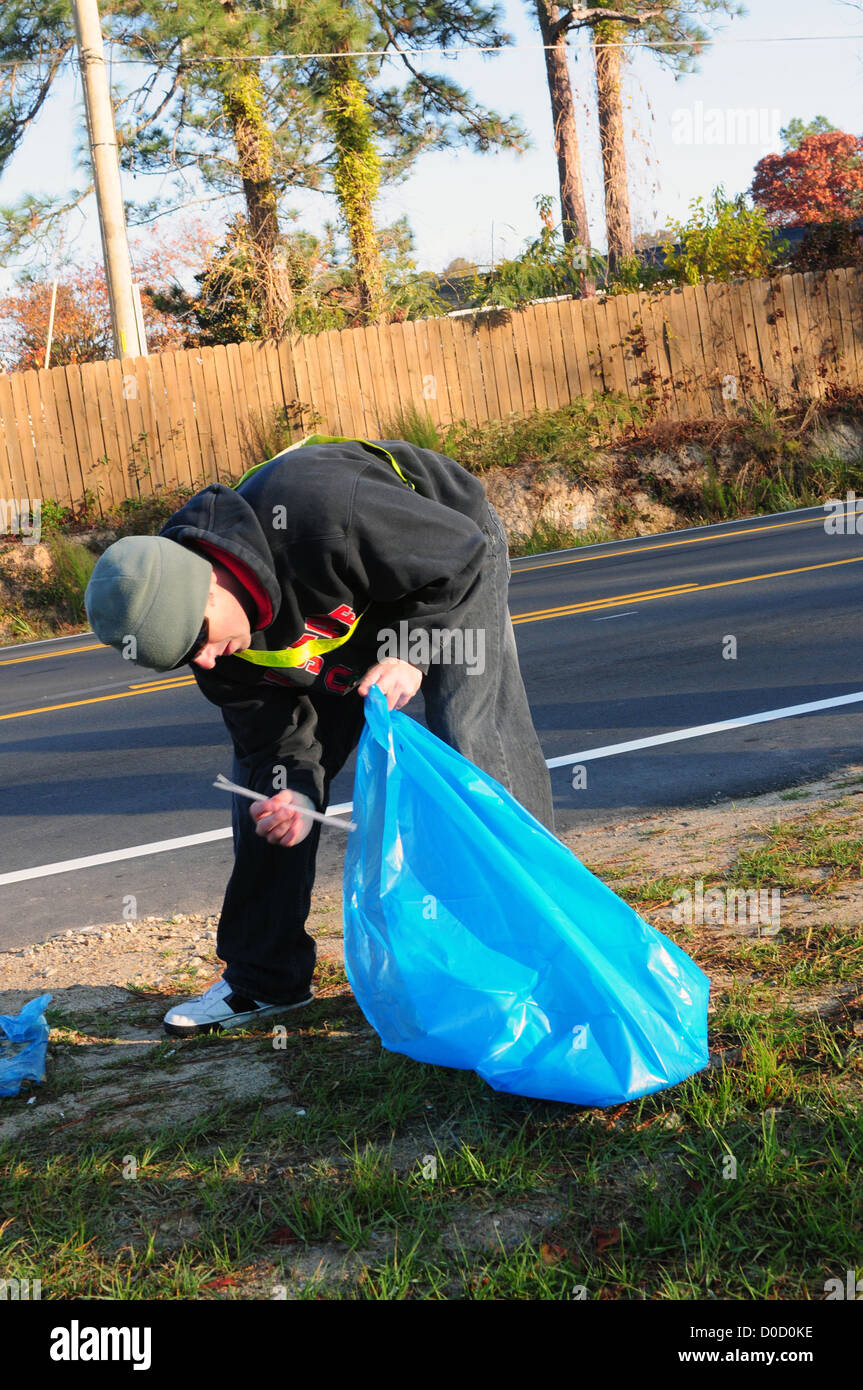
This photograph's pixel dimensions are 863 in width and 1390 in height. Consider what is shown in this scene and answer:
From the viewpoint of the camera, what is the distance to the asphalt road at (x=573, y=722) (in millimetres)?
4680

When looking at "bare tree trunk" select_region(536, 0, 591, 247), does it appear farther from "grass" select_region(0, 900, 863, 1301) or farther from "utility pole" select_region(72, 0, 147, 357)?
"grass" select_region(0, 900, 863, 1301)

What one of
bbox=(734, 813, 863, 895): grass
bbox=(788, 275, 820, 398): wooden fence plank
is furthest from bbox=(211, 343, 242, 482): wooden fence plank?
bbox=(734, 813, 863, 895): grass

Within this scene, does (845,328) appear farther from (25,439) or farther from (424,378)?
(25,439)

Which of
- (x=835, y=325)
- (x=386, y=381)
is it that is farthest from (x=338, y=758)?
(x=835, y=325)

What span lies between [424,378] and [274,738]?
14460mm

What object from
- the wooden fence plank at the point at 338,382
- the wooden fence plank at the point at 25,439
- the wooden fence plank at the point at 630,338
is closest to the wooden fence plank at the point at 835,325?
the wooden fence plank at the point at 630,338

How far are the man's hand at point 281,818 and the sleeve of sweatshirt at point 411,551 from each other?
51 centimetres

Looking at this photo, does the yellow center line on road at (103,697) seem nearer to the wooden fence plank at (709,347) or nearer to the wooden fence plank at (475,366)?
the wooden fence plank at (475,366)

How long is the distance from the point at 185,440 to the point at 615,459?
5748 mm

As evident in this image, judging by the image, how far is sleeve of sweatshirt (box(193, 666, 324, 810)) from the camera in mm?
2961

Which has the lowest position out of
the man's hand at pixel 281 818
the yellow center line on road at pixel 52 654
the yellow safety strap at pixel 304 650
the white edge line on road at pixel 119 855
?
the white edge line on road at pixel 119 855

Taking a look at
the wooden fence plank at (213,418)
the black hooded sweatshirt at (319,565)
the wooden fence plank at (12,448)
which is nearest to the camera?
the black hooded sweatshirt at (319,565)

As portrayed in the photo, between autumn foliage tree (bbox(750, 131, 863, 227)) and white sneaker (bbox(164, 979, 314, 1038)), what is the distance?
54.3 metres

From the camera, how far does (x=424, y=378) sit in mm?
16766
